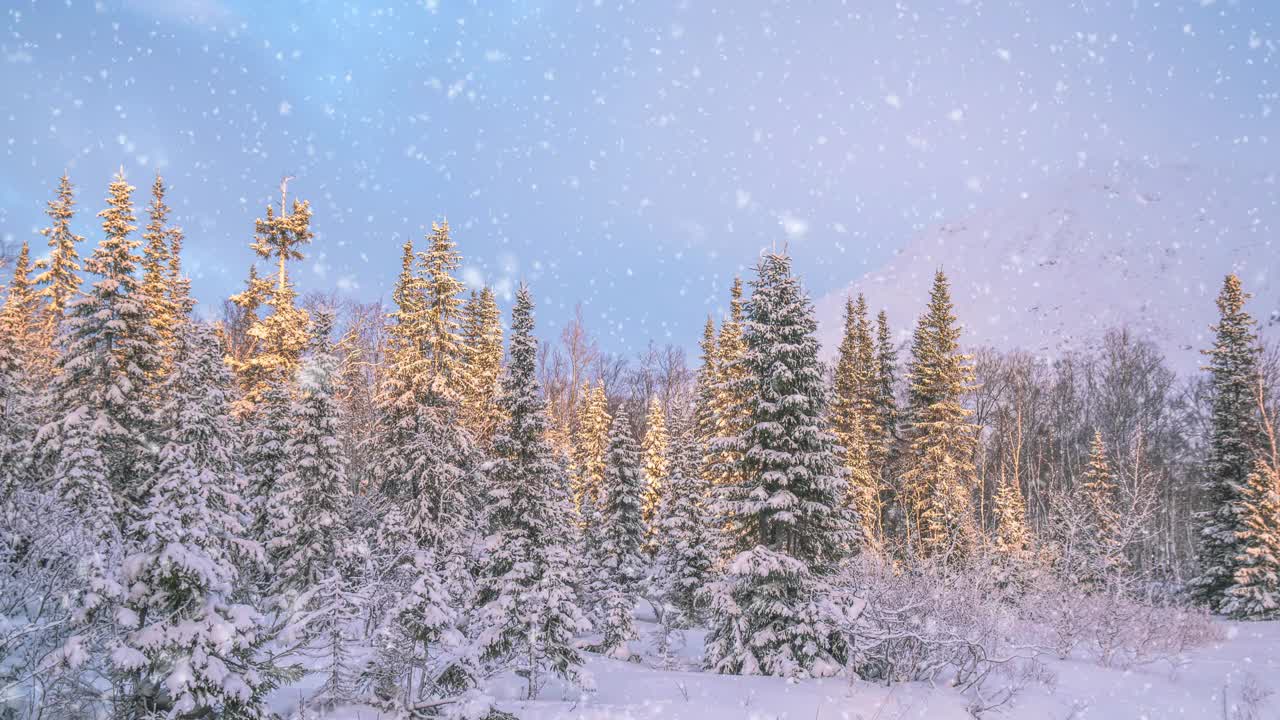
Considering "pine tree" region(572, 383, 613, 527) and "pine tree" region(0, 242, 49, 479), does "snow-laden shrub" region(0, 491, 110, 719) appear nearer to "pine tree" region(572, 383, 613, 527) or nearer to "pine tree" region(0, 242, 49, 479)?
"pine tree" region(0, 242, 49, 479)

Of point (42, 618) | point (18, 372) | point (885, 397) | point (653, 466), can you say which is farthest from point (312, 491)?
point (885, 397)

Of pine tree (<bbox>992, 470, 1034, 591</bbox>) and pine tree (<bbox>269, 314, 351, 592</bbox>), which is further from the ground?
pine tree (<bbox>269, 314, 351, 592</bbox>)

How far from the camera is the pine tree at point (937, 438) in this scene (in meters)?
31.4

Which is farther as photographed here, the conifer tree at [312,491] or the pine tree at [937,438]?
the pine tree at [937,438]

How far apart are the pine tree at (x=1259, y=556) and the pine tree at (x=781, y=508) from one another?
1995 cm

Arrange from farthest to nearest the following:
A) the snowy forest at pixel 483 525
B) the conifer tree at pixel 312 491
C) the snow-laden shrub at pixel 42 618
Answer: the conifer tree at pixel 312 491
the snowy forest at pixel 483 525
the snow-laden shrub at pixel 42 618

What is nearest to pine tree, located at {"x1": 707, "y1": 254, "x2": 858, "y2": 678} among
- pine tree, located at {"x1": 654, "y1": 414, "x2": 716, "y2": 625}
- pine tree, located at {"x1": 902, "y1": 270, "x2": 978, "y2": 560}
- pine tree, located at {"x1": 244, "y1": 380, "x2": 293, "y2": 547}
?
pine tree, located at {"x1": 654, "y1": 414, "x2": 716, "y2": 625}

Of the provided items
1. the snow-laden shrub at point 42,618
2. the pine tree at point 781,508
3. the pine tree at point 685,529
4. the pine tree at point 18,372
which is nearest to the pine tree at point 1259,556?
the pine tree at point 781,508

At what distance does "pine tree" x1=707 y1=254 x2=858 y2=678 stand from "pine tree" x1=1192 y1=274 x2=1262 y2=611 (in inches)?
865

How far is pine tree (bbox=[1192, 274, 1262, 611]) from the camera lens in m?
28.9

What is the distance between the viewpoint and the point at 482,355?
37625mm

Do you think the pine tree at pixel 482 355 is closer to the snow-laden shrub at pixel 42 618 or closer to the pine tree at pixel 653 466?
the pine tree at pixel 653 466

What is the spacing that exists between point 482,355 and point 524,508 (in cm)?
2058

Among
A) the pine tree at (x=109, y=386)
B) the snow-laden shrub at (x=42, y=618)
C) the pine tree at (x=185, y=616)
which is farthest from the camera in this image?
the pine tree at (x=109, y=386)
